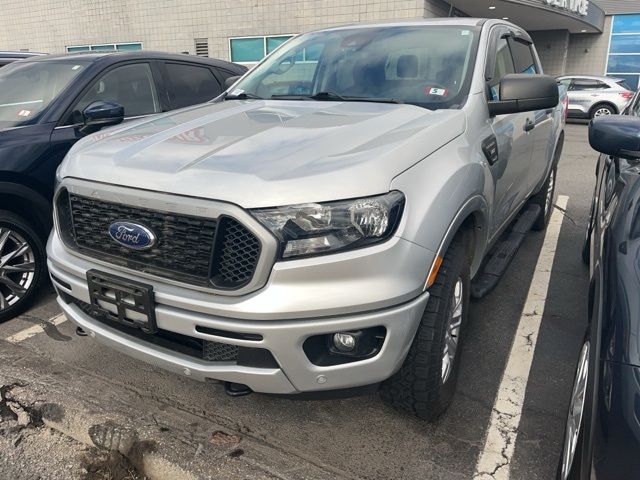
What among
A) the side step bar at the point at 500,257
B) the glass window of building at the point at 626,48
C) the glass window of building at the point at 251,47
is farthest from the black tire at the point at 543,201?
the glass window of building at the point at 626,48

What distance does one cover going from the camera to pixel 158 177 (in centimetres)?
203

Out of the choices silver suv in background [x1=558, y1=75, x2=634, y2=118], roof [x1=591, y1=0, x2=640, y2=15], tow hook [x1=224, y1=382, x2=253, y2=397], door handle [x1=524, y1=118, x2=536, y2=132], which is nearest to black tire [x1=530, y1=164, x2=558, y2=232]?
door handle [x1=524, y1=118, x2=536, y2=132]

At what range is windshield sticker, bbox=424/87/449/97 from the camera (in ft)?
9.32

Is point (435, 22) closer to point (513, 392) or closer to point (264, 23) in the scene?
point (513, 392)

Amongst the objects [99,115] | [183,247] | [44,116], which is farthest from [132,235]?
[44,116]

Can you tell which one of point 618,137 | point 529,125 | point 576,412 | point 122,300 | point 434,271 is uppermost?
point 618,137

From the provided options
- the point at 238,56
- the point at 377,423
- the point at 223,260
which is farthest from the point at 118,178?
the point at 238,56

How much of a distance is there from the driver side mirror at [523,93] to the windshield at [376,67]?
0.20 metres

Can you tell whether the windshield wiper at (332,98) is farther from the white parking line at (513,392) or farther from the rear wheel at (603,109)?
the rear wheel at (603,109)

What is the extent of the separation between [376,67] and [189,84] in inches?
93.7

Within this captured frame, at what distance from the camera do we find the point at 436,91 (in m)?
2.88

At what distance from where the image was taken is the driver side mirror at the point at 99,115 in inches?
148

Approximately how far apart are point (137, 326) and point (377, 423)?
1.23m

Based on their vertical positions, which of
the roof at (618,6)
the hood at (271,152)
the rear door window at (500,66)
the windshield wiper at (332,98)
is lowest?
the hood at (271,152)
